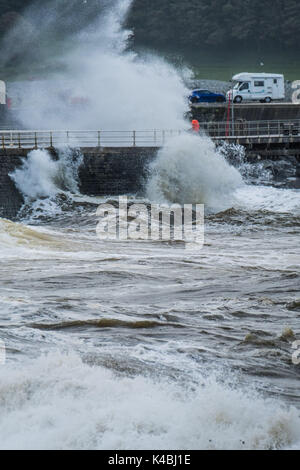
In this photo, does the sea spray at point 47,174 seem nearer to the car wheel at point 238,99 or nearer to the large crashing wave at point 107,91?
the large crashing wave at point 107,91

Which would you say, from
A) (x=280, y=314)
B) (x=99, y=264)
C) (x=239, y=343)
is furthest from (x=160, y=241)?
(x=239, y=343)

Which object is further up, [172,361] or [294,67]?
[294,67]

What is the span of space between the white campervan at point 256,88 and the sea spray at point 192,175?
12469 millimetres

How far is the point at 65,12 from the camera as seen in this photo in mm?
54906

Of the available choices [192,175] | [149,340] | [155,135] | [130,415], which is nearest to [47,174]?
[192,175]

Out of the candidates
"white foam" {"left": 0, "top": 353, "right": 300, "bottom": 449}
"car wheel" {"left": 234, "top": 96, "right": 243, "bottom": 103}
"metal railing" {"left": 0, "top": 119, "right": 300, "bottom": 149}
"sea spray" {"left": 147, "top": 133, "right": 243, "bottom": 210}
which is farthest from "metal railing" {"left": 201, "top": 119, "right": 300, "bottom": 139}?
"white foam" {"left": 0, "top": 353, "right": 300, "bottom": 449}

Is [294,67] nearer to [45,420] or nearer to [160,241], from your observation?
[160,241]

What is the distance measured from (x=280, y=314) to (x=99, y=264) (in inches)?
181

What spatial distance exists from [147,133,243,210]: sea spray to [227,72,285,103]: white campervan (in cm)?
1247

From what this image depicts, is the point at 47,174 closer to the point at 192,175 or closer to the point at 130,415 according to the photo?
the point at 192,175

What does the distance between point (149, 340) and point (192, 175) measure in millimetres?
16168

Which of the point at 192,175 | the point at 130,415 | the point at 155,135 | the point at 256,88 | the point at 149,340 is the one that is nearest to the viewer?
the point at 130,415

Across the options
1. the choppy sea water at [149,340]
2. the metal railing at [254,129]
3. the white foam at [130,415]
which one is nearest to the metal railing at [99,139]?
the metal railing at [254,129]

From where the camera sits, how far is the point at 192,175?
25.1 metres
